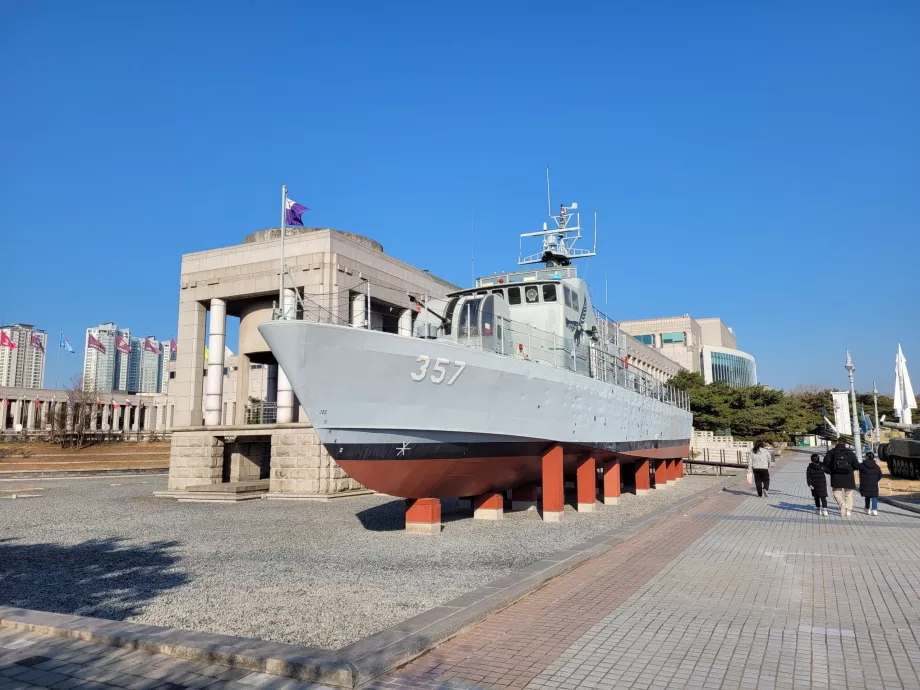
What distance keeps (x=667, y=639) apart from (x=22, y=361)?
138m

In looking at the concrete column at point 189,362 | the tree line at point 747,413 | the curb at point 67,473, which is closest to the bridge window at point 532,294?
the concrete column at point 189,362

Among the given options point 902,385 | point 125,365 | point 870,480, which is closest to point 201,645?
point 870,480

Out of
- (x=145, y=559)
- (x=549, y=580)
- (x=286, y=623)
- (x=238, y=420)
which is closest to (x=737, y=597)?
(x=549, y=580)

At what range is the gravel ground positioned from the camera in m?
7.71

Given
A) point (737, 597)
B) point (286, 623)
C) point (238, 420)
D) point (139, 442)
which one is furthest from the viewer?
point (139, 442)

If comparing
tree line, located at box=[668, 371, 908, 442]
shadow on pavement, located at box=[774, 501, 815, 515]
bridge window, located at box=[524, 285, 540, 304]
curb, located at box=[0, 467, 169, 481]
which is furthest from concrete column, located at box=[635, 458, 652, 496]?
tree line, located at box=[668, 371, 908, 442]

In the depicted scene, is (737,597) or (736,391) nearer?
(737,597)

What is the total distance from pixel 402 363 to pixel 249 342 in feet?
58.7

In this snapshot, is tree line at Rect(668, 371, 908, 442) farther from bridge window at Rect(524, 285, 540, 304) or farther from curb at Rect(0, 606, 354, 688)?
curb at Rect(0, 606, 354, 688)

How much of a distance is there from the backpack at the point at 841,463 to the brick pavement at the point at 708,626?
3.87m

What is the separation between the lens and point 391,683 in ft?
17.0

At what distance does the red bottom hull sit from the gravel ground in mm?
991

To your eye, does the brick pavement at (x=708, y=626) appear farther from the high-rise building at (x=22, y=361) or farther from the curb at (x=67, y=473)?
the high-rise building at (x=22, y=361)

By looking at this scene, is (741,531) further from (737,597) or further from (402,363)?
(402,363)
